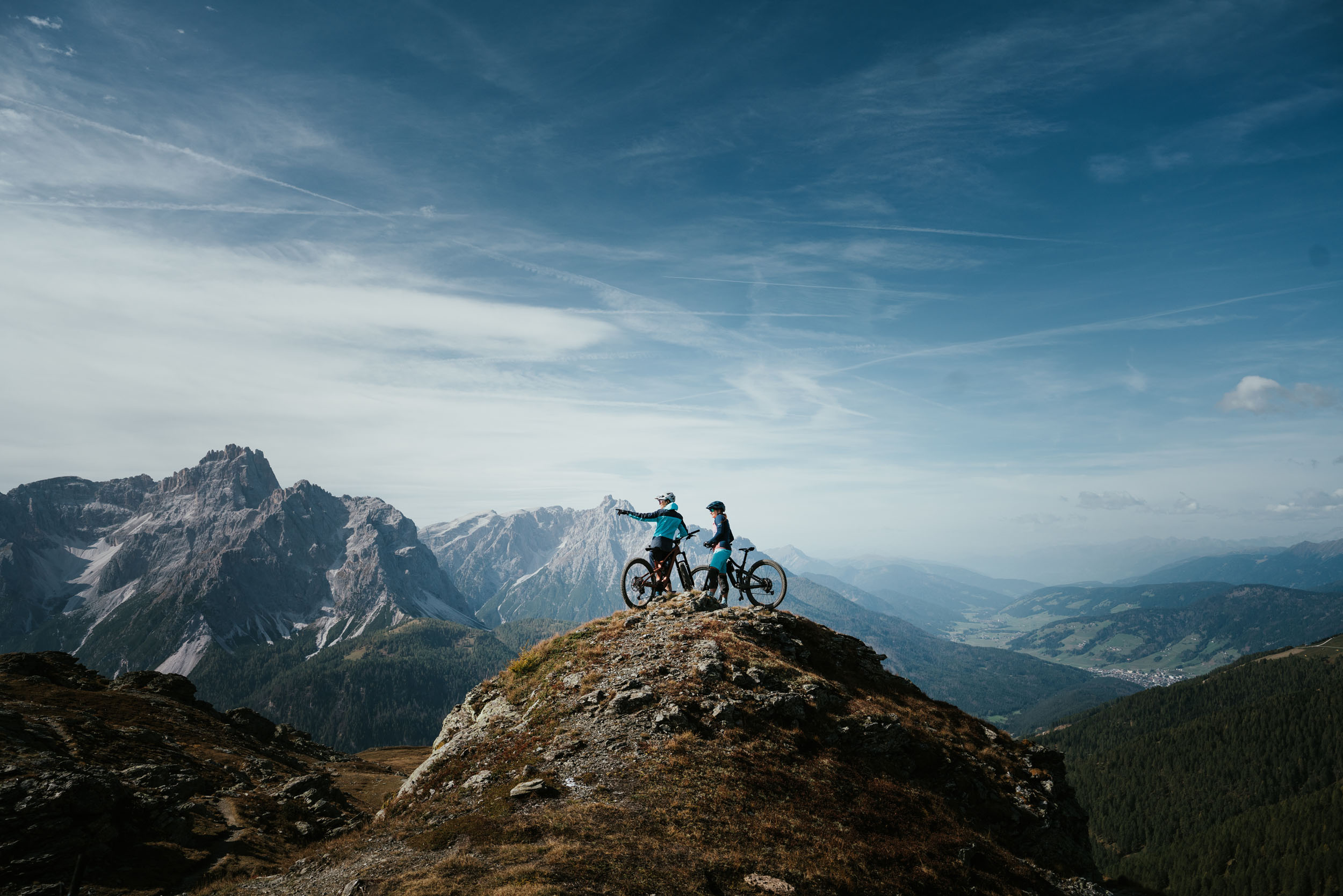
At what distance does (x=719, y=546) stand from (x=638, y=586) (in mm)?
4926

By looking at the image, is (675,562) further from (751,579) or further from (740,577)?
(751,579)

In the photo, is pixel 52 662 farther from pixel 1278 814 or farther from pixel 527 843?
pixel 1278 814

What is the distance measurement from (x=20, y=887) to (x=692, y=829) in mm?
20763

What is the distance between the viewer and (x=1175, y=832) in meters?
195

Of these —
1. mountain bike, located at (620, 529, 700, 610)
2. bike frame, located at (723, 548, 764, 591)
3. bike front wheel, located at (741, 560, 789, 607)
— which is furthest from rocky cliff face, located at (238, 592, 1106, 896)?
bike frame, located at (723, 548, 764, 591)

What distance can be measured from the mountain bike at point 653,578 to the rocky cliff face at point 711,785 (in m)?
1.66

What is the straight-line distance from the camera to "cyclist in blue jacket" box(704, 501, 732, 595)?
89.7 feet

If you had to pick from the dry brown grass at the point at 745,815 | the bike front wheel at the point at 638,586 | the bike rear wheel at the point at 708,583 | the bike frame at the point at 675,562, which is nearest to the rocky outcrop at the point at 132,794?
the dry brown grass at the point at 745,815

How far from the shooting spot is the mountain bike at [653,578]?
28266 mm

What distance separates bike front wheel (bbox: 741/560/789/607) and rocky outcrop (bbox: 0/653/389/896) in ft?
66.5

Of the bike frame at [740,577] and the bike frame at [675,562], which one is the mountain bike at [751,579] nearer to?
the bike frame at [740,577]

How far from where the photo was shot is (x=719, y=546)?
28.1 metres

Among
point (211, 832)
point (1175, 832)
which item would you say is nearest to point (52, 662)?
point (211, 832)

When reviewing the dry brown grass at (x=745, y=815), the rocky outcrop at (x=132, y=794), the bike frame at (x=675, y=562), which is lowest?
the rocky outcrop at (x=132, y=794)
